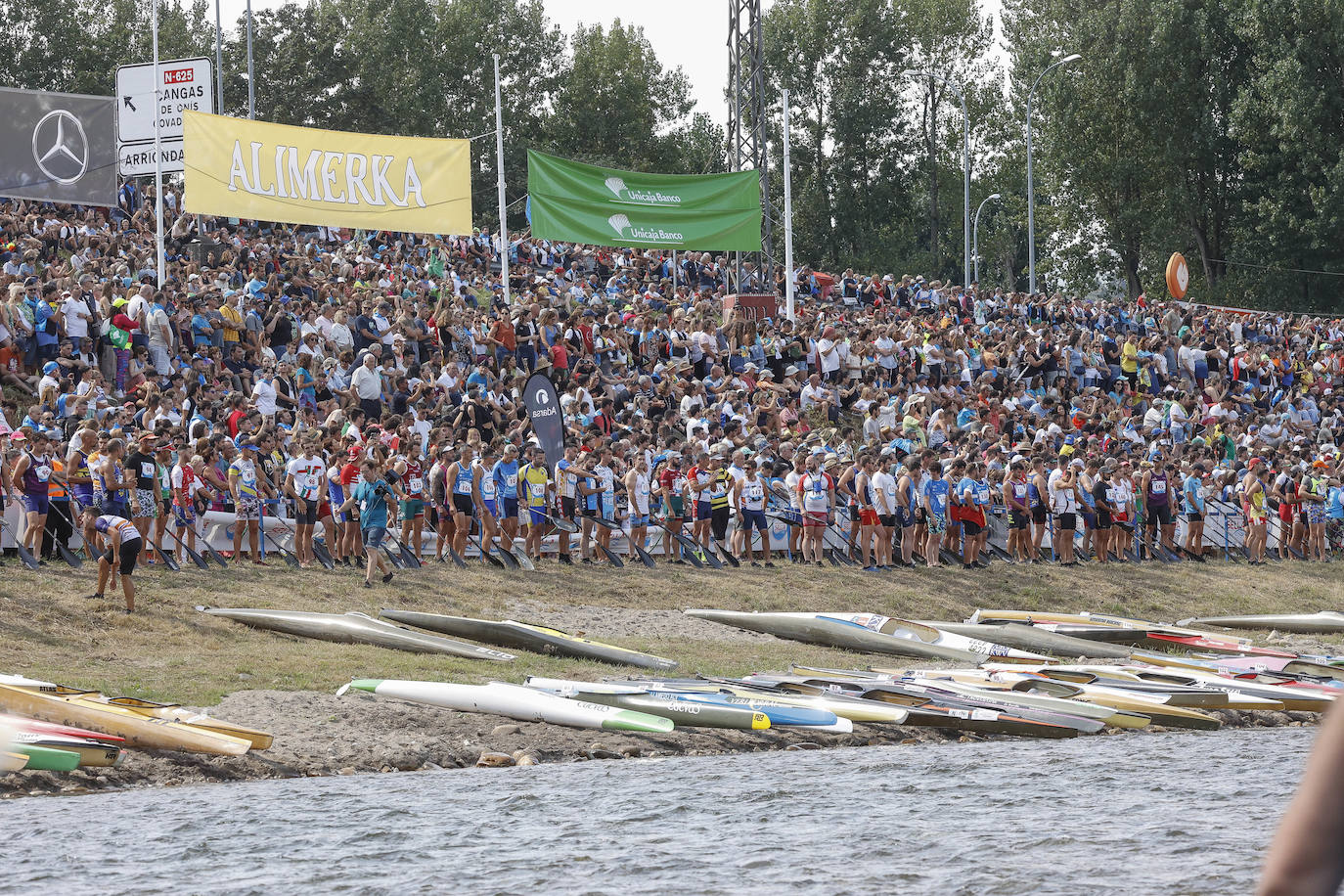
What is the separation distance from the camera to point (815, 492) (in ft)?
67.3

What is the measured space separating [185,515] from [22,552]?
1.87m

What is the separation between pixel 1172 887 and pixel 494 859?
3.52 meters

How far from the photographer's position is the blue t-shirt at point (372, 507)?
648 inches

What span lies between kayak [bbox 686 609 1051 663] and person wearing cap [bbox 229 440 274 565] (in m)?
5.23

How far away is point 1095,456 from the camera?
23141mm

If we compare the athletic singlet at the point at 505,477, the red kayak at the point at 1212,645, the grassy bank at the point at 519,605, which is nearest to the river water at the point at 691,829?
the grassy bank at the point at 519,605

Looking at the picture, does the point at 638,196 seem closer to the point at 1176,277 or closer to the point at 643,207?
the point at 643,207

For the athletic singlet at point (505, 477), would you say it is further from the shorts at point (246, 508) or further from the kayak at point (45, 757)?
the kayak at point (45, 757)

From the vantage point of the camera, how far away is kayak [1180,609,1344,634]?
20.9m

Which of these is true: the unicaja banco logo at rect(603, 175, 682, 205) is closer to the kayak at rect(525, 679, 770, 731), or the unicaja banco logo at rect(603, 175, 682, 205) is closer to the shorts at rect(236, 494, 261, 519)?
the shorts at rect(236, 494, 261, 519)

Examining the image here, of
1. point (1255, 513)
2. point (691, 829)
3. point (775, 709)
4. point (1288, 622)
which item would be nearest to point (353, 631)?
point (775, 709)

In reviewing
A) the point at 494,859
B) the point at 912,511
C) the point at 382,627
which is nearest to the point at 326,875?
the point at 494,859

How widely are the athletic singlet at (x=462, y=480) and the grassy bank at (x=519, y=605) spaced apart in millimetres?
962

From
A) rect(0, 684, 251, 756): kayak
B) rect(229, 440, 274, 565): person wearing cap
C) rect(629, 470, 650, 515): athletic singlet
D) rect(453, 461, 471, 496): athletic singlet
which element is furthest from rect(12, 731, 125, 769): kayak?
rect(629, 470, 650, 515): athletic singlet
